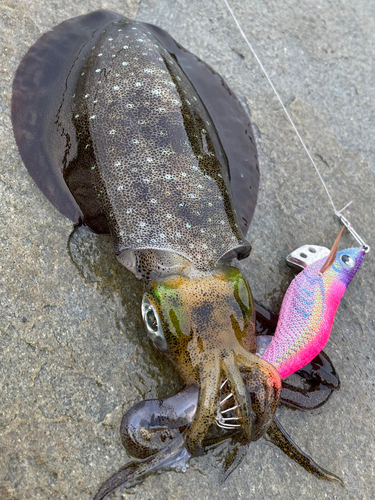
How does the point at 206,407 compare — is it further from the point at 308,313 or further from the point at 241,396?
the point at 308,313

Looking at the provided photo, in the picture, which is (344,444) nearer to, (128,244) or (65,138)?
(128,244)

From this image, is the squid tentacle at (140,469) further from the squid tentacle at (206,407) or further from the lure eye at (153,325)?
the lure eye at (153,325)

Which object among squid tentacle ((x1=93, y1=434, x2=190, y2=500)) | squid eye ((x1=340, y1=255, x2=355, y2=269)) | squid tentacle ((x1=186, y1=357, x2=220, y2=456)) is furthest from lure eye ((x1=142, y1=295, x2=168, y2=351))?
squid eye ((x1=340, y1=255, x2=355, y2=269))

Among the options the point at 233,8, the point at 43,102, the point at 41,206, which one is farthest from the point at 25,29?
the point at 233,8

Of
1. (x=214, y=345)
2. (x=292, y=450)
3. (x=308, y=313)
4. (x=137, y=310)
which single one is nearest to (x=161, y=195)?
(x=137, y=310)

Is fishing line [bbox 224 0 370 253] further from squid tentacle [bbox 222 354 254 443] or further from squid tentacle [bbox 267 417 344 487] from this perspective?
squid tentacle [bbox 222 354 254 443]
